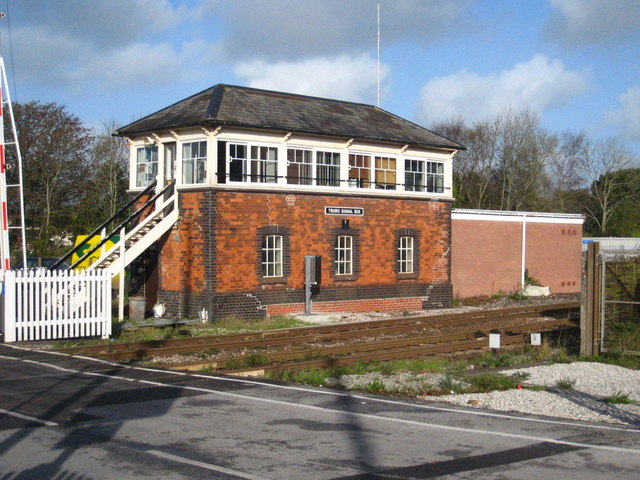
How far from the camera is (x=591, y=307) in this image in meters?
15.7

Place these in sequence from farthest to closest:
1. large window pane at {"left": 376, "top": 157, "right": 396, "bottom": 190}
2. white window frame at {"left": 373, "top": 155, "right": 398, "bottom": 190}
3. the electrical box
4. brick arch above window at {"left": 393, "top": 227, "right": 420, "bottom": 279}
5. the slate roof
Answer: brick arch above window at {"left": 393, "top": 227, "right": 420, "bottom": 279} → large window pane at {"left": 376, "top": 157, "right": 396, "bottom": 190} → white window frame at {"left": 373, "top": 155, "right": 398, "bottom": 190} → the electrical box → the slate roof

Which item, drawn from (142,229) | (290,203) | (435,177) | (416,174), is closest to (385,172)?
(416,174)

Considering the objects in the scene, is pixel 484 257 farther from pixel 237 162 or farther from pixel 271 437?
pixel 271 437

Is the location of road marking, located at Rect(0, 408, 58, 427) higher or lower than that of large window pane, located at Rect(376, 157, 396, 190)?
lower

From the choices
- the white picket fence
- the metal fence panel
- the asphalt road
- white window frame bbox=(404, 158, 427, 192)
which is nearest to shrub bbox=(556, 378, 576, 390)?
the asphalt road

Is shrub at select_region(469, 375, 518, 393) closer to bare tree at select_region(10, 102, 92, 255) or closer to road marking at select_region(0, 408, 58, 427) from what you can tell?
road marking at select_region(0, 408, 58, 427)

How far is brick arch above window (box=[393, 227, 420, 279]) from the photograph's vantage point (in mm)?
27656

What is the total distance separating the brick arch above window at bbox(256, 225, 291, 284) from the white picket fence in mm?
6164

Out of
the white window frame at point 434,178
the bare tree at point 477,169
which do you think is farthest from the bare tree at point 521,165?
the white window frame at point 434,178

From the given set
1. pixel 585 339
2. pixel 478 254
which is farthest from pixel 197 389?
pixel 478 254

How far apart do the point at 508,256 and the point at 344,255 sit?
9.83 m

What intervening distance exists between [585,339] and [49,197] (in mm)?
33281

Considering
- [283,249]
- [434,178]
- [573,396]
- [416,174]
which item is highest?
[416,174]

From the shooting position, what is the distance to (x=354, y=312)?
86.4ft
